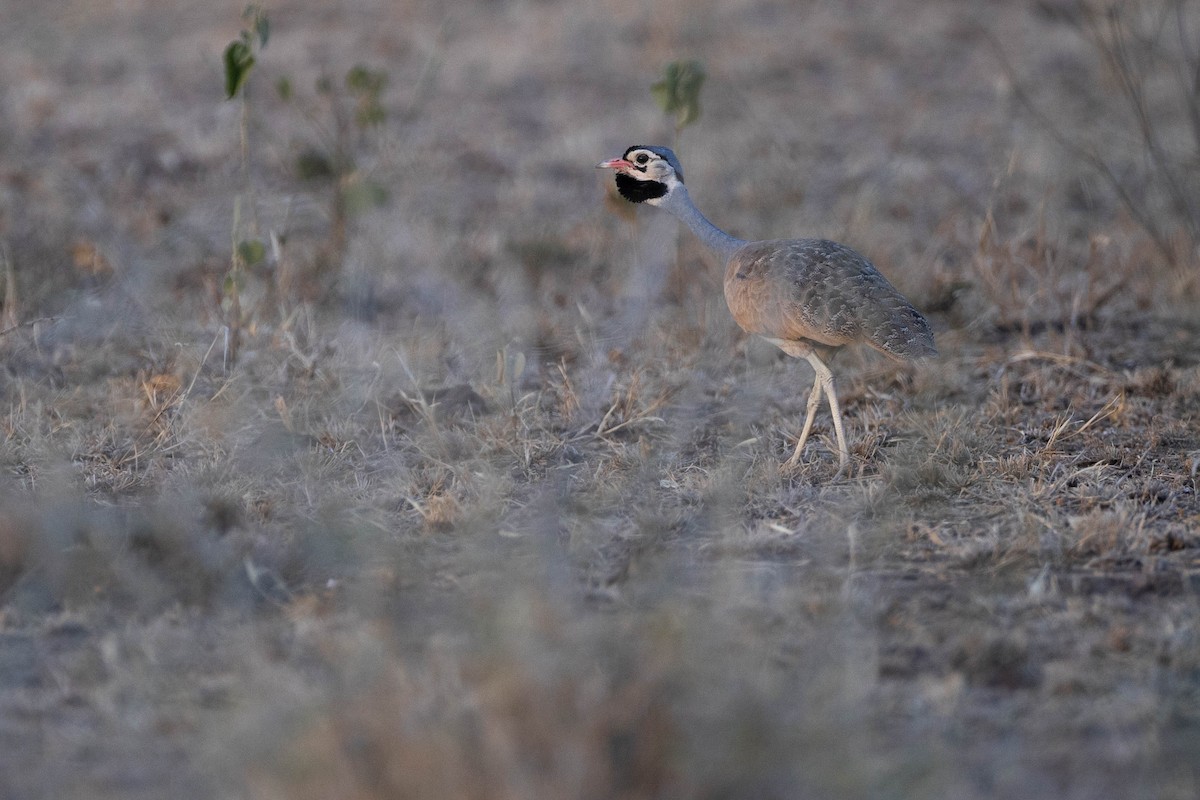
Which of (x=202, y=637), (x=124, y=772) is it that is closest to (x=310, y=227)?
(x=202, y=637)

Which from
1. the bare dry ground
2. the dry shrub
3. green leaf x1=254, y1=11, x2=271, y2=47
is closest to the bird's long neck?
the bare dry ground

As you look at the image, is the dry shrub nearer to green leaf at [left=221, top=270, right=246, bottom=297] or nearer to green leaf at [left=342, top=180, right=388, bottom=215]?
green leaf at [left=221, top=270, right=246, bottom=297]

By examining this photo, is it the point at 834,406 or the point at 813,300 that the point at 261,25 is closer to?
the point at 813,300

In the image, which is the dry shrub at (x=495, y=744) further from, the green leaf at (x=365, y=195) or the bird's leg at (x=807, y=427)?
the green leaf at (x=365, y=195)

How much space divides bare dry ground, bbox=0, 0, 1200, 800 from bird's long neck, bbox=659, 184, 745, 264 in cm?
71

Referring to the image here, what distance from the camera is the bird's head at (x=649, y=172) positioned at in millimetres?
5797

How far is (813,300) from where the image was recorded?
524cm

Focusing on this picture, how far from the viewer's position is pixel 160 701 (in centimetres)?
384

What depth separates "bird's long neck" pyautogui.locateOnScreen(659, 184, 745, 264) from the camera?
5.83 metres

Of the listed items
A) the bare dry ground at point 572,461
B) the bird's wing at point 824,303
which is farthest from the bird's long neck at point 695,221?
the bare dry ground at point 572,461

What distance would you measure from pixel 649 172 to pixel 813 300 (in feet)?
3.22

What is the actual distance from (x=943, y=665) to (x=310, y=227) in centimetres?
558

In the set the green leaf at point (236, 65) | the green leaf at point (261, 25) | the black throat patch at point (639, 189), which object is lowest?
the black throat patch at point (639, 189)

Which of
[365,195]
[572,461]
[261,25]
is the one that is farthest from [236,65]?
[572,461]
